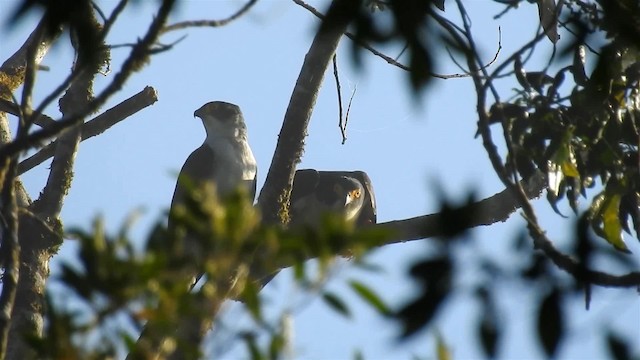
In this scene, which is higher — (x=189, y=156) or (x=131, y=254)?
(x=189, y=156)

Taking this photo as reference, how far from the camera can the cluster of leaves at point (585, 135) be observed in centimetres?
360

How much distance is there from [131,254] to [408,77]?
0.61m

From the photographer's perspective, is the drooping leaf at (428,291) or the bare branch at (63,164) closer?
the drooping leaf at (428,291)

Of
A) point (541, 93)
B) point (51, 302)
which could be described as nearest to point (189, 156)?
point (541, 93)

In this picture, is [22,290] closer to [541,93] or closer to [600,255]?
[541,93]

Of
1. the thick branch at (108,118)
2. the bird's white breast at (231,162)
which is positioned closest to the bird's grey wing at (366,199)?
the bird's white breast at (231,162)

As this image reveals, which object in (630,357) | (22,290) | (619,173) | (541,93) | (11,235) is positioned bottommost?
(630,357)

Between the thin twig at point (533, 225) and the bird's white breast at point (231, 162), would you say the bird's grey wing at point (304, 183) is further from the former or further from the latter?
the thin twig at point (533, 225)

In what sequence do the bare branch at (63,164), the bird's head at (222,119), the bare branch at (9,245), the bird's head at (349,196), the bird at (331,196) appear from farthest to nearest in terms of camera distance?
the bird's head at (222,119) < the bird's head at (349,196) < the bird at (331,196) < the bare branch at (63,164) < the bare branch at (9,245)

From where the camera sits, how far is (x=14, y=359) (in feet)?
14.9

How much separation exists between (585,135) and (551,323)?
61.5 inches

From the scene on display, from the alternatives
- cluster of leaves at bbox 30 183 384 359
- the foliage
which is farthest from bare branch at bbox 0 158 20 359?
cluster of leaves at bbox 30 183 384 359

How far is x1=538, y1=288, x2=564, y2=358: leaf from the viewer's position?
7.32ft

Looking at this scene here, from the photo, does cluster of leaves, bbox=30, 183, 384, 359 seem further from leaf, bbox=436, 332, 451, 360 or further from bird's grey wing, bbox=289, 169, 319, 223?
bird's grey wing, bbox=289, 169, 319, 223
